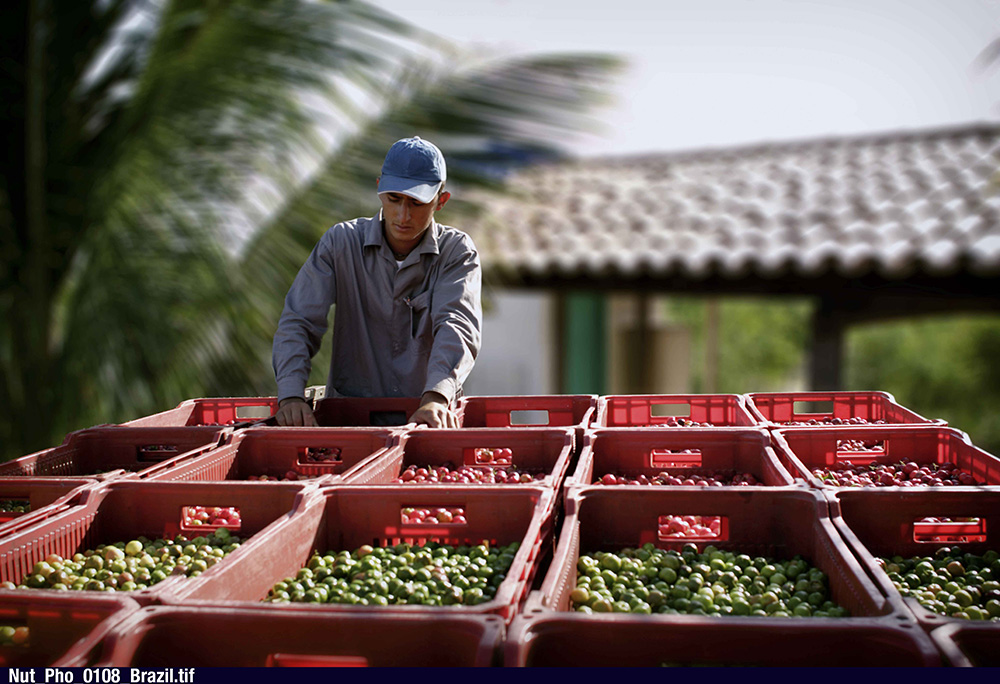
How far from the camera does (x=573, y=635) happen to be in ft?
4.46

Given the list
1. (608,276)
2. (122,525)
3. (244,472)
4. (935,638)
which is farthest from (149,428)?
(608,276)

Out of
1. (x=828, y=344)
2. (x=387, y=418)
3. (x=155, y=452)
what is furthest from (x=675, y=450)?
(x=828, y=344)

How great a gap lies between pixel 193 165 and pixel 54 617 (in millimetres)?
3528

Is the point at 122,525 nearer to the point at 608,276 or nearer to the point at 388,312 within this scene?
the point at 388,312

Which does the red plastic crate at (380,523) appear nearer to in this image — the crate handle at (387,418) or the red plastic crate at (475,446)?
the red plastic crate at (475,446)

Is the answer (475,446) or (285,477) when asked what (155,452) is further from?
(475,446)

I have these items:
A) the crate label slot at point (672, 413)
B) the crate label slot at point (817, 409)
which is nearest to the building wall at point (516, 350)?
the crate label slot at point (672, 413)

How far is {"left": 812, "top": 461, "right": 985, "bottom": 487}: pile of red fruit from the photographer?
2.27 m

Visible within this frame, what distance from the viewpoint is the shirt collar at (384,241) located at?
286 centimetres

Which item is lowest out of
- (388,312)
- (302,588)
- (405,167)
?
(302,588)

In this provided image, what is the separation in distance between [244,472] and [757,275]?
4547 mm

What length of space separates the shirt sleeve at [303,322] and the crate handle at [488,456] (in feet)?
1.98

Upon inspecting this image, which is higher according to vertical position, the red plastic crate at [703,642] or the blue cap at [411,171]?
the blue cap at [411,171]

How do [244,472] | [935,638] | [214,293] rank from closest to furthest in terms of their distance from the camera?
1. [935,638]
2. [244,472]
3. [214,293]
